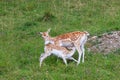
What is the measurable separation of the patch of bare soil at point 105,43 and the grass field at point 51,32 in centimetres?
28

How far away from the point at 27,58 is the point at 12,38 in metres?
2.23

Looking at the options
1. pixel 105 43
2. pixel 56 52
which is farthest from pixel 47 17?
pixel 56 52

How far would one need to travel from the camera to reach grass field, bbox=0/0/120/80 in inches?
430

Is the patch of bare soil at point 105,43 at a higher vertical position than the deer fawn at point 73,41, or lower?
lower

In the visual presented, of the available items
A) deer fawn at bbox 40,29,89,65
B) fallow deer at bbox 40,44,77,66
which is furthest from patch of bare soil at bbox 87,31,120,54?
fallow deer at bbox 40,44,77,66

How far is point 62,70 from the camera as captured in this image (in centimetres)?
1109

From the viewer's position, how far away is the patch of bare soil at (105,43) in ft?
41.3

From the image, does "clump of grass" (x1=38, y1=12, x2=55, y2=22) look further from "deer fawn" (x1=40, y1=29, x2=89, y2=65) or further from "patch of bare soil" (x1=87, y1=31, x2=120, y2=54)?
"deer fawn" (x1=40, y1=29, x2=89, y2=65)

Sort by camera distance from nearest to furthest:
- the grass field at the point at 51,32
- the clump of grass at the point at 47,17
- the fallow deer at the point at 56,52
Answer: the grass field at the point at 51,32
the fallow deer at the point at 56,52
the clump of grass at the point at 47,17

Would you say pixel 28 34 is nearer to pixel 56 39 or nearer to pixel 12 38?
pixel 12 38

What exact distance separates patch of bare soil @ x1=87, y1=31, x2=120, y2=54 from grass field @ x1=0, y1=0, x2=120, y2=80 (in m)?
0.28

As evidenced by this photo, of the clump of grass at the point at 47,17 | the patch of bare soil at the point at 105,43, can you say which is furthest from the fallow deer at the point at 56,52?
the clump of grass at the point at 47,17

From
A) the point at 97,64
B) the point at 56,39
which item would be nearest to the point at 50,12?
the point at 56,39

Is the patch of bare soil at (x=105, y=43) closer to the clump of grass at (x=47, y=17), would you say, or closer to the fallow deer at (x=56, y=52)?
the fallow deer at (x=56, y=52)
